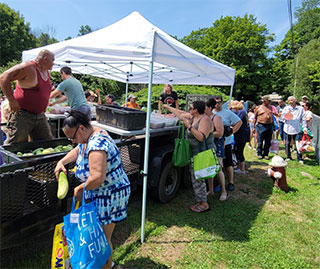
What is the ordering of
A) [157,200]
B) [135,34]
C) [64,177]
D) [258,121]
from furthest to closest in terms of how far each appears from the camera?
[258,121] < [157,200] < [135,34] < [64,177]

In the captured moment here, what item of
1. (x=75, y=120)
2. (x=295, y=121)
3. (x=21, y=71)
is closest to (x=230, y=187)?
(x=295, y=121)

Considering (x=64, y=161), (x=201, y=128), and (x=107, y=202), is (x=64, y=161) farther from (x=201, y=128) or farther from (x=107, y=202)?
(x=201, y=128)

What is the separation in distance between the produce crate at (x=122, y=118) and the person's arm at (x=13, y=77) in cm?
113

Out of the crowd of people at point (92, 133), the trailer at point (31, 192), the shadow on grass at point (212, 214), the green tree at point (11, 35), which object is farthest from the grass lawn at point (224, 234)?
the green tree at point (11, 35)

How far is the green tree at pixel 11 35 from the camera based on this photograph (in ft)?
90.7

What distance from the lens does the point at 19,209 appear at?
2092 mm

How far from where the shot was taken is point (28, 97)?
2963mm

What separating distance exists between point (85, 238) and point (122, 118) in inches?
72.7

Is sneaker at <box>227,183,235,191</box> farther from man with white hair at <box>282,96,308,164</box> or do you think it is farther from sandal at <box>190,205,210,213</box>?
man with white hair at <box>282,96,308,164</box>

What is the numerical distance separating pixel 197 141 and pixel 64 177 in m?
2.17

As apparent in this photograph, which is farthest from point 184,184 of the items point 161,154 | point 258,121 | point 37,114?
point 258,121

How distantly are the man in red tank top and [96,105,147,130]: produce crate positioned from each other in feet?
2.72

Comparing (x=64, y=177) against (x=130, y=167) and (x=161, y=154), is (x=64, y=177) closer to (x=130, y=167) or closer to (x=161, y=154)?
(x=130, y=167)

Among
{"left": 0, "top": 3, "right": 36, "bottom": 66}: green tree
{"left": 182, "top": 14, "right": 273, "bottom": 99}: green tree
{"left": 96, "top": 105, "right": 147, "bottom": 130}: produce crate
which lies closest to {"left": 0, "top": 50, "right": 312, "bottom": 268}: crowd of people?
{"left": 96, "top": 105, "right": 147, "bottom": 130}: produce crate
